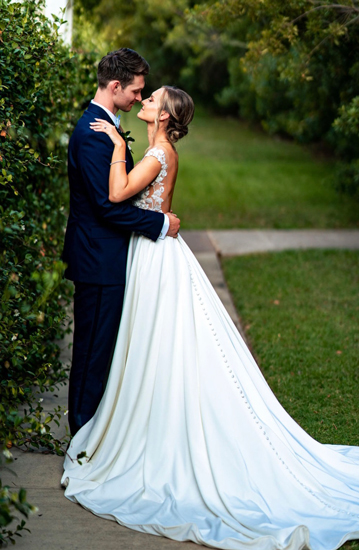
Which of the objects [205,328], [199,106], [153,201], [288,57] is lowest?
[199,106]

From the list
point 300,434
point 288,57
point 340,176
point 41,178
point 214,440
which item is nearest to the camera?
point 214,440

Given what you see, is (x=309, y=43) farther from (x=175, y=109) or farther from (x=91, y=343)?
(x=91, y=343)

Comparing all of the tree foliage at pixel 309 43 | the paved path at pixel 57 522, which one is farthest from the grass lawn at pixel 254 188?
the paved path at pixel 57 522

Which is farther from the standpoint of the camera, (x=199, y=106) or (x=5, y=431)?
(x=199, y=106)

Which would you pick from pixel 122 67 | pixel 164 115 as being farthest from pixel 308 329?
pixel 122 67

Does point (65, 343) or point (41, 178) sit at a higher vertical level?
point (41, 178)

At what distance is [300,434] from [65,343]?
3.05 meters

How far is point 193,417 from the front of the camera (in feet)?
12.6

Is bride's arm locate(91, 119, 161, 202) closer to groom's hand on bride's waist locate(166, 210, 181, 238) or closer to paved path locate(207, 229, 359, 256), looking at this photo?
groom's hand on bride's waist locate(166, 210, 181, 238)

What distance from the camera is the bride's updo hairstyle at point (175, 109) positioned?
3.94 metres

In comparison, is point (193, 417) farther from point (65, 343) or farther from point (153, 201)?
point (65, 343)

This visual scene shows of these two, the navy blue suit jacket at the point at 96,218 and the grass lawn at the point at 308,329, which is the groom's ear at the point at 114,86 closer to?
the navy blue suit jacket at the point at 96,218

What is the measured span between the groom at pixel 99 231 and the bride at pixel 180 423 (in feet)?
0.28

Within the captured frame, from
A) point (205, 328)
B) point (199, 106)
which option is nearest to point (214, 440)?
point (205, 328)
